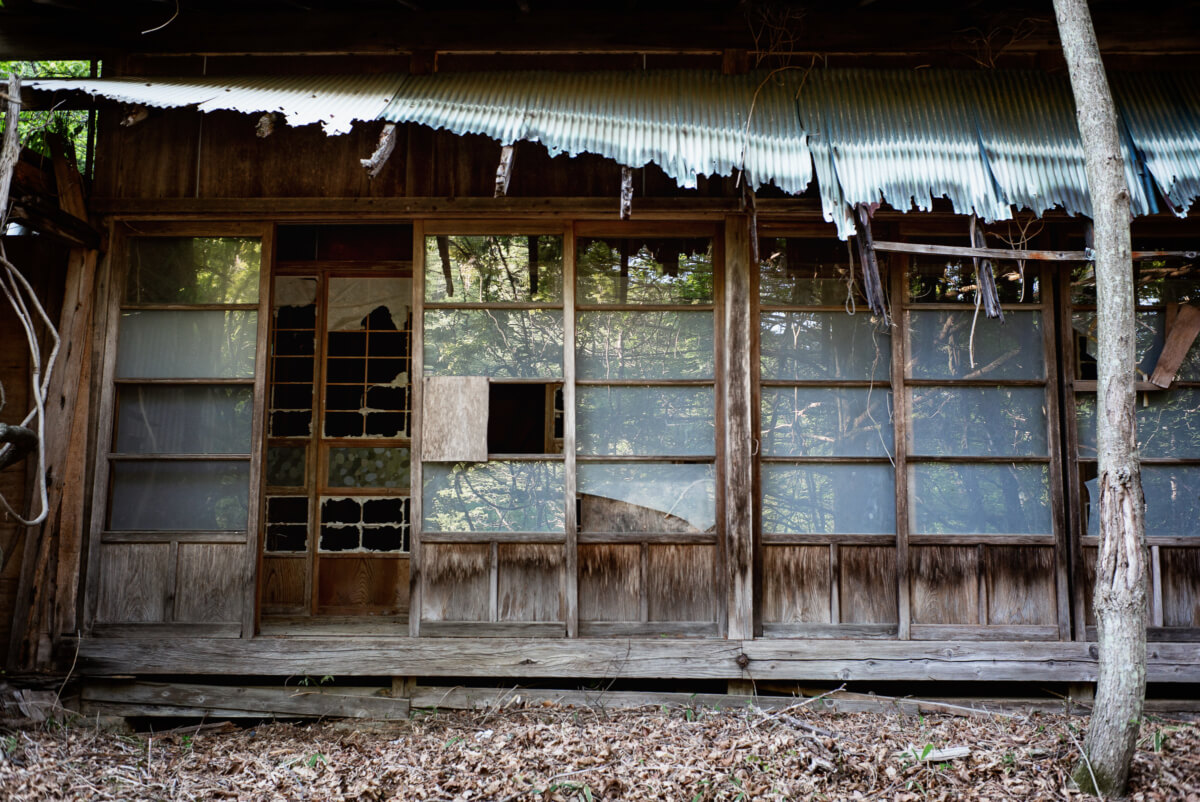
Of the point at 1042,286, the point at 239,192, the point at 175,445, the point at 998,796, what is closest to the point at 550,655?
the point at 998,796

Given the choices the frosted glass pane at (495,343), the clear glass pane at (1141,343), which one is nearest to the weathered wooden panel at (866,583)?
the clear glass pane at (1141,343)

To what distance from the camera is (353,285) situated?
21.4 feet

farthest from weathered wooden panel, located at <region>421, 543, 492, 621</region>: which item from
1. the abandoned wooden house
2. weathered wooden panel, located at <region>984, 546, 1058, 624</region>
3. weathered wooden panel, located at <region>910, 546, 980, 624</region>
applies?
weathered wooden panel, located at <region>984, 546, 1058, 624</region>

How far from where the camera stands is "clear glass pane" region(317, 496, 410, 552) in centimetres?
634

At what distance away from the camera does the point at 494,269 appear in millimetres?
4910

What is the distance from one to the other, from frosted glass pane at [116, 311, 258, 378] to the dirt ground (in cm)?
214

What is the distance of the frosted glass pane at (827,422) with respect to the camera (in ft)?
15.8

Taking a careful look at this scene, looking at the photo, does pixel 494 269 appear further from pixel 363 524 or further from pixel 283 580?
pixel 283 580

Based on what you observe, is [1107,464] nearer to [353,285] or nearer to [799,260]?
[799,260]

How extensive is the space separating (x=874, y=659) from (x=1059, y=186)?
9.71 ft

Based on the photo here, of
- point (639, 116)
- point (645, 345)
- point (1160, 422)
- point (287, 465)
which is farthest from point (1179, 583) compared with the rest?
point (287, 465)

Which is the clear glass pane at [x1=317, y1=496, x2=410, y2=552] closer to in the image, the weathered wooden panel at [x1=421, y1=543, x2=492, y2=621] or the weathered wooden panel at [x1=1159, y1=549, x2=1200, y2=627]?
the weathered wooden panel at [x1=421, y1=543, x2=492, y2=621]

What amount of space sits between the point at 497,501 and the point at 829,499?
2.09 m

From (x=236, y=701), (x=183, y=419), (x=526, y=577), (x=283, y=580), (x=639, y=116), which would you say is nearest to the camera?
(x=639, y=116)
